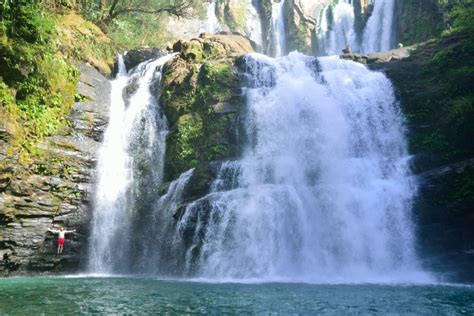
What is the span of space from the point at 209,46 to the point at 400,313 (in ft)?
58.9

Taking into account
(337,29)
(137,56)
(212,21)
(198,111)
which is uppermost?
(212,21)

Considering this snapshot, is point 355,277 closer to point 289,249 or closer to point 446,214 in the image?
point 289,249

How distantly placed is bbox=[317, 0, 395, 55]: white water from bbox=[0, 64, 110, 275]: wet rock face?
22250mm

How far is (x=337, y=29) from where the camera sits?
34.9 meters

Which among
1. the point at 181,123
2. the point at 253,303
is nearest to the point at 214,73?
the point at 181,123

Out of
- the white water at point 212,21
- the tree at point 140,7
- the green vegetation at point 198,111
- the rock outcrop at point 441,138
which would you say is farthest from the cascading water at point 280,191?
the white water at point 212,21

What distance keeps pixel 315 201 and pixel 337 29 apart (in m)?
24.3

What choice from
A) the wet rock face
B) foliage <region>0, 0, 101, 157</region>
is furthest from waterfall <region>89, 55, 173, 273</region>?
foliage <region>0, 0, 101, 157</region>

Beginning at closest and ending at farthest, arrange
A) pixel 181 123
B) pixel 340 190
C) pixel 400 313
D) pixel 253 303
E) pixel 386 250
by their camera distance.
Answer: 1. pixel 400 313
2. pixel 253 303
3. pixel 386 250
4. pixel 340 190
5. pixel 181 123

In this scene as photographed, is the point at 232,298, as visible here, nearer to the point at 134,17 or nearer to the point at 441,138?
the point at 441,138

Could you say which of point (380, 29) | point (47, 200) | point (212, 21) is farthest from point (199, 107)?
point (212, 21)

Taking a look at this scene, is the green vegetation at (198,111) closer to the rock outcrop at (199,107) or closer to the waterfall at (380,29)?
the rock outcrop at (199,107)

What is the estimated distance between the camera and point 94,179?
16.4m

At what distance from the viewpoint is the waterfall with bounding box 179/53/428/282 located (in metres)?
13.5
